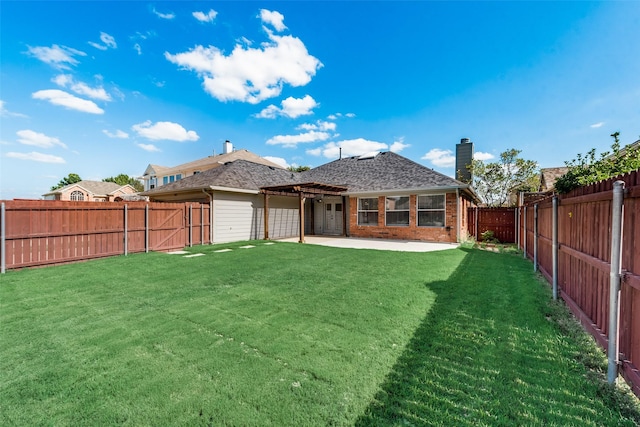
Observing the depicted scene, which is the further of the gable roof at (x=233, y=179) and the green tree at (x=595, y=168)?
the gable roof at (x=233, y=179)

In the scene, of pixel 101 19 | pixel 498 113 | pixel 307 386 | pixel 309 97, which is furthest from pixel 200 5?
pixel 498 113

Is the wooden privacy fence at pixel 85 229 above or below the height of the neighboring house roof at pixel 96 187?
below

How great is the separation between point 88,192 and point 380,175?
38.6 metres

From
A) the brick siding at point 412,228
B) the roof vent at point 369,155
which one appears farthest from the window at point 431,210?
the roof vent at point 369,155

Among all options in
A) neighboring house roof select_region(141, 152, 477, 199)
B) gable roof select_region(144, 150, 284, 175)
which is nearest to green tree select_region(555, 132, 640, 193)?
neighboring house roof select_region(141, 152, 477, 199)

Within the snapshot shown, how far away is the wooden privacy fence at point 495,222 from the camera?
42.6 ft

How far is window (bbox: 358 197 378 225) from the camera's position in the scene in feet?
46.5

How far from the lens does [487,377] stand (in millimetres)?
2291

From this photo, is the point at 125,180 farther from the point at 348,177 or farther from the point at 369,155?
the point at 369,155

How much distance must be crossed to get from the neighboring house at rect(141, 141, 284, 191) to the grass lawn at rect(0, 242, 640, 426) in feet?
60.1

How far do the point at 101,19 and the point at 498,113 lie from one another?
17869 mm

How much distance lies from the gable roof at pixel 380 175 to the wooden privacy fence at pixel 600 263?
7625 millimetres

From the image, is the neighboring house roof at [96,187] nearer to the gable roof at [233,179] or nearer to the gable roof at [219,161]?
the gable roof at [219,161]

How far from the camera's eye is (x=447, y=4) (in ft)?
29.7
